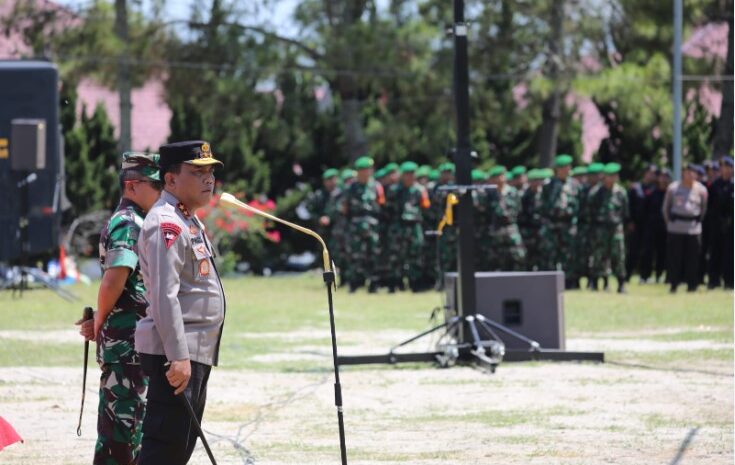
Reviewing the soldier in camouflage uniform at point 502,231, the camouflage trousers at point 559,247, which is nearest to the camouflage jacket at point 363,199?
the soldier in camouflage uniform at point 502,231

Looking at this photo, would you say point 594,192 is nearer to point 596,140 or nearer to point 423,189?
point 423,189

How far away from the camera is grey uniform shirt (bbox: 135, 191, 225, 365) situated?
237 inches

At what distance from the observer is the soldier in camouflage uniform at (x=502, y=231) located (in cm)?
2391

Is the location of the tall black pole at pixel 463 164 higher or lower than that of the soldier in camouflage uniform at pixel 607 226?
higher

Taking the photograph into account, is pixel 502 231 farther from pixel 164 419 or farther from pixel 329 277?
pixel 164 419

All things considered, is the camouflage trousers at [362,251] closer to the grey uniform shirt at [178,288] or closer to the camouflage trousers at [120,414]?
the camouflage trousers at [120,414]

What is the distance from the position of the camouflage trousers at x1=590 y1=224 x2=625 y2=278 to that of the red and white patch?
1794 centimetres

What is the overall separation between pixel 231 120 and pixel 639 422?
76.5ft

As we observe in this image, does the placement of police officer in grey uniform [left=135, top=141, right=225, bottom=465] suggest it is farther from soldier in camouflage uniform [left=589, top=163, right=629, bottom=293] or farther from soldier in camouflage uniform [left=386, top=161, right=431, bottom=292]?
soldier in camouflage uniform [left=386, top=161, right=431, bottom=292]

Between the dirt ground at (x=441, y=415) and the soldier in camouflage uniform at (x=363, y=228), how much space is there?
12.1 m

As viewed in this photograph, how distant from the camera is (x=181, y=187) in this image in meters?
6.23

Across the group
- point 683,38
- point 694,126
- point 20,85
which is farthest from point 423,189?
point 694,126

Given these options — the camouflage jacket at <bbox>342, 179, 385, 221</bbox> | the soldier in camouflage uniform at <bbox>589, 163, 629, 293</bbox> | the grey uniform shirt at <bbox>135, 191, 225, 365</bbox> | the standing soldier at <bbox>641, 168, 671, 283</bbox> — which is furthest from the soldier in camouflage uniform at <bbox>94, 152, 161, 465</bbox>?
the standing soldier at <bbox>641, 168, 671, 283</bbox>

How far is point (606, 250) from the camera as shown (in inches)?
932
